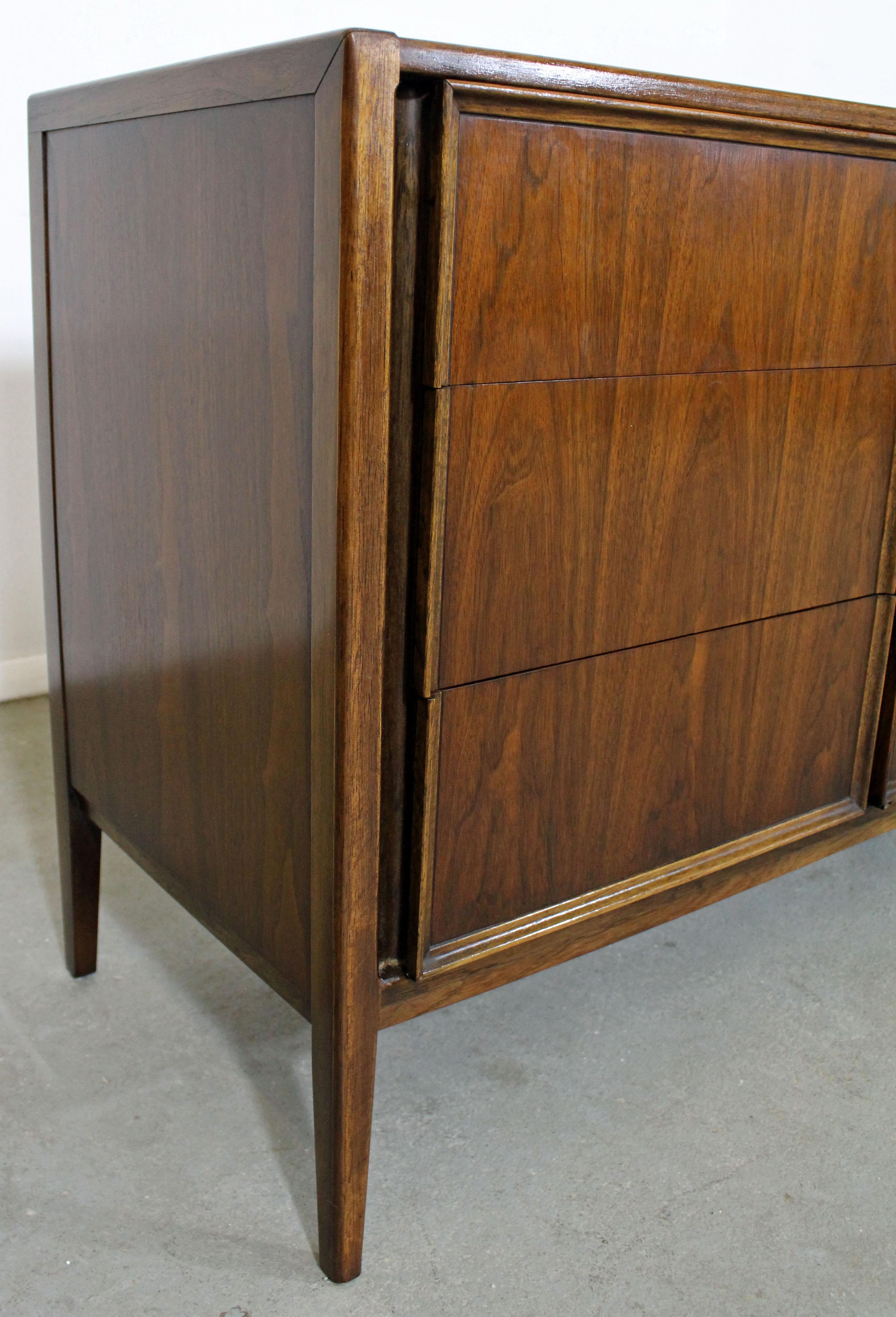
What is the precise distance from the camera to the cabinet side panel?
1.00 metres

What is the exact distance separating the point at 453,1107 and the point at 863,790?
617 millimetres

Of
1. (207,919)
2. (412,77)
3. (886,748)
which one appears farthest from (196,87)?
(886,748)

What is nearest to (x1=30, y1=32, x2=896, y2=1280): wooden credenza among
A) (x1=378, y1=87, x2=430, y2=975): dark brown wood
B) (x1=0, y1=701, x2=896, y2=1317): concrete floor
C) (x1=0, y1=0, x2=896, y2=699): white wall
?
(x1=378, y1=87, x2=430, y2=975): dark brown wood

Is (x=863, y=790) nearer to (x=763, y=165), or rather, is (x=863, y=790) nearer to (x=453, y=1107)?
(x=453, y=1107)

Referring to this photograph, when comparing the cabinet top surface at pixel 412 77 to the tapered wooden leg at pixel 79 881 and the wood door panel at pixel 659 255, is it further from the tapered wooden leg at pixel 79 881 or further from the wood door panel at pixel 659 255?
the tapered wooden leg at pixel 79 881

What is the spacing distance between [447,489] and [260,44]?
52.7 inches

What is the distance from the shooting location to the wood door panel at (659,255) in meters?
0.96

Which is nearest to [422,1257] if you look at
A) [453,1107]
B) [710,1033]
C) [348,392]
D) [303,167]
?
[453,1107]

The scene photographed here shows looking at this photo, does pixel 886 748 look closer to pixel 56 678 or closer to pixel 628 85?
pixel 628 85

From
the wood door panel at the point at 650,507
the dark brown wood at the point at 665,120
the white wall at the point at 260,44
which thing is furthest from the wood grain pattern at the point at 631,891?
the white wall at the point at 260,44

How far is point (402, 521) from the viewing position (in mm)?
996

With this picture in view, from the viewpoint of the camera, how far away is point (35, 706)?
250 centimetres

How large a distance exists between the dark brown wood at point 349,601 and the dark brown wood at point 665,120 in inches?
3.7

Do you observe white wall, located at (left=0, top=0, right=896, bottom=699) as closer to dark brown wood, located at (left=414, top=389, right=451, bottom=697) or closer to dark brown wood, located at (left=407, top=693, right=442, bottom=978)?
dark brown wood, located at (left=414, top=389, right=451, bottom=697)
